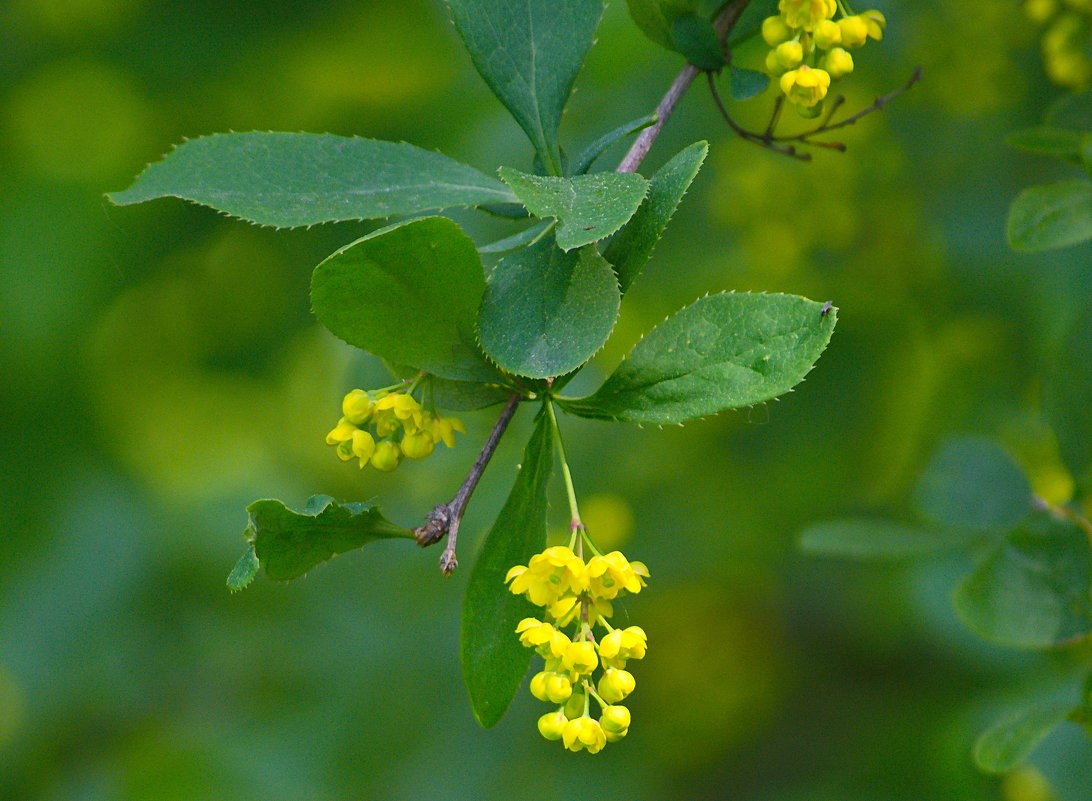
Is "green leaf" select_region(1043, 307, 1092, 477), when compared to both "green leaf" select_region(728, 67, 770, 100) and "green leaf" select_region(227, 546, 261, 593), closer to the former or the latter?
"green leaf" select_region(728, 67, 770, 100)

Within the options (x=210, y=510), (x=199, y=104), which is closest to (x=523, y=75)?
(x=199, y=104)

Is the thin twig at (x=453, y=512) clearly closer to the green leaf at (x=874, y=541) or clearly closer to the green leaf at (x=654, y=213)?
the green leaf at (x=654, y=213)

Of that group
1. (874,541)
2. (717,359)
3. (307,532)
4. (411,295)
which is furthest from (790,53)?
(874,541)

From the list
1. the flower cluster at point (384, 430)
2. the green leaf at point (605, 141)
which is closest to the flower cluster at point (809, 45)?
the green leaf at point (605, 141)

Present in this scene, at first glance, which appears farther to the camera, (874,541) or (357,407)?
(874,541)

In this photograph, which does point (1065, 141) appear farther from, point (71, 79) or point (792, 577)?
Result: point (71, 79)

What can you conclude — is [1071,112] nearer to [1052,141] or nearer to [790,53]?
[1052,141]
